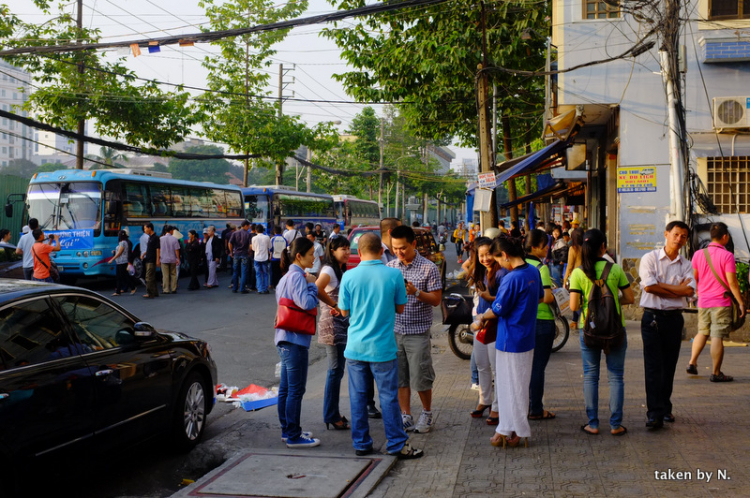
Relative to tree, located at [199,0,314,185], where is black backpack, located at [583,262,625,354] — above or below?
below

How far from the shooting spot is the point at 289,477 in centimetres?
499

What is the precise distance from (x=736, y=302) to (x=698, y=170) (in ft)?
18.2

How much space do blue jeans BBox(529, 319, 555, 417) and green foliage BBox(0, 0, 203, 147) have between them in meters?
19.0

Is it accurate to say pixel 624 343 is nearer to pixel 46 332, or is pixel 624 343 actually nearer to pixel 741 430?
pixel 741 430

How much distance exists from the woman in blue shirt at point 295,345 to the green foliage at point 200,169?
289 ft

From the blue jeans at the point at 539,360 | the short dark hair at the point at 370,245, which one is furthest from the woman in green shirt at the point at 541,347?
the short dark hair at the point at 370,245

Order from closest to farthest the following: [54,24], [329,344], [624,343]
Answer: [624,343], [329,344], [54,24]

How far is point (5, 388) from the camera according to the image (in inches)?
154

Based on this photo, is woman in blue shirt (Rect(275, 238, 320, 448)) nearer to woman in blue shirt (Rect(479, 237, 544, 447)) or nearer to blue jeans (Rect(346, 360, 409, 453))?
blue jeans (Rect(346, 360, 409, 453))

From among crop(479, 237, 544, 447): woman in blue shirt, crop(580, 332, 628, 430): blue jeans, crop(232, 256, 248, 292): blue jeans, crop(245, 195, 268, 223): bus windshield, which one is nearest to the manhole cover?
crop(479, 237, 544, 447): woman in blue shirt

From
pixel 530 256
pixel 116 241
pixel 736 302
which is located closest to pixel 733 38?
pixel 736 302

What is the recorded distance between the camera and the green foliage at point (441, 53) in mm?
18547

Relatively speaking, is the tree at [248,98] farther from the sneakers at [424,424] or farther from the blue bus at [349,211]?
the sneakers at [424,424]

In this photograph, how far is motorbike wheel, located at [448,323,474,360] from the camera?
9641 millimetres
